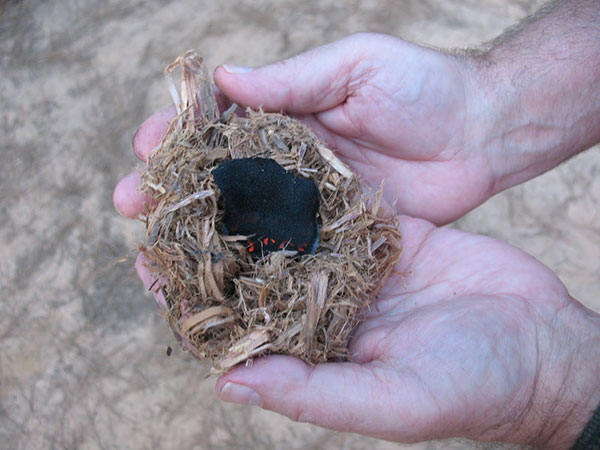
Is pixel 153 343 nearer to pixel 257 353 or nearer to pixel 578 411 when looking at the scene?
pixel 257 353

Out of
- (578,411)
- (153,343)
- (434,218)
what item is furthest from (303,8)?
(578,411)

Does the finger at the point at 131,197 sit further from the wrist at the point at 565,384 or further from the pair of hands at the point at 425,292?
the wrist at the point at 565,384

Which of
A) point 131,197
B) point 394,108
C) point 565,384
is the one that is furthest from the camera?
point 394,108

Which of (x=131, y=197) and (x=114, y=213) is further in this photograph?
(x=114, y=213)

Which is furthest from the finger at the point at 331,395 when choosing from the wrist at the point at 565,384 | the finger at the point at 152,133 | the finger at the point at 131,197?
the finger at the point at 152,133

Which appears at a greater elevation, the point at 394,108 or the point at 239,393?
the point at 394,108

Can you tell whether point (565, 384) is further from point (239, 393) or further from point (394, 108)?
point (394, 108)

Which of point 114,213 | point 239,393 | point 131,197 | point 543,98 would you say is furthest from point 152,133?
point 543,98

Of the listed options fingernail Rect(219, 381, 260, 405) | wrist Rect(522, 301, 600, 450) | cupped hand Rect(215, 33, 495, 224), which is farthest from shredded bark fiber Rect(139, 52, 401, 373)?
wrist Rect(522, 301, 600, 450)
